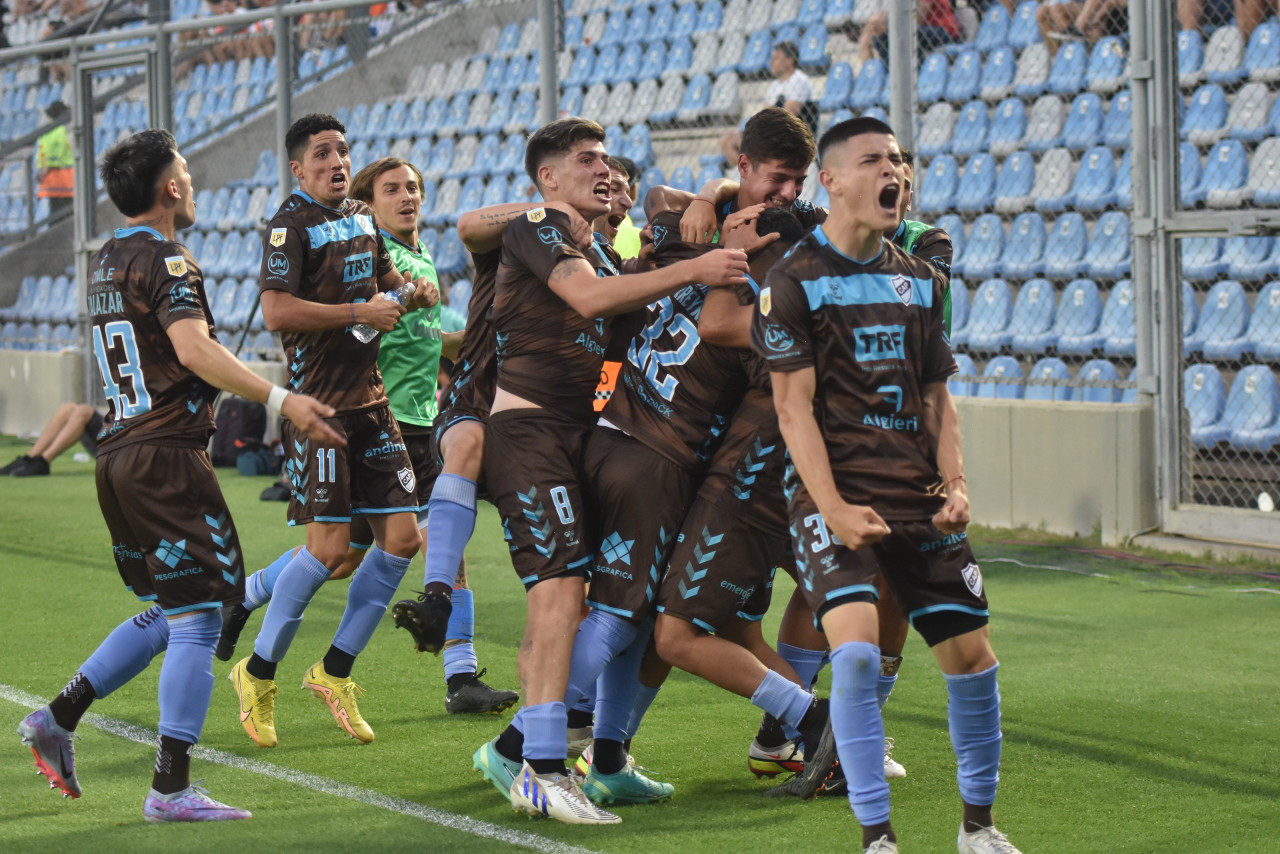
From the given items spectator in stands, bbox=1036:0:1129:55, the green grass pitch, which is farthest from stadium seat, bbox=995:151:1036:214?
the green grass pitch

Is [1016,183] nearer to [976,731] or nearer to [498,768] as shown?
[498,768]

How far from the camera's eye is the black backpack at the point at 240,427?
1315 cm

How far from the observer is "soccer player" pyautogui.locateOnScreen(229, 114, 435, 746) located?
511cm

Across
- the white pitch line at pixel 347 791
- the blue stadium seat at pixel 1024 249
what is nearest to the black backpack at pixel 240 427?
the blue stadium seat at pixel 1024 249

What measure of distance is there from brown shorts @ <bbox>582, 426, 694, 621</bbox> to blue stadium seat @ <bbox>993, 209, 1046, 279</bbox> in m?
7.35

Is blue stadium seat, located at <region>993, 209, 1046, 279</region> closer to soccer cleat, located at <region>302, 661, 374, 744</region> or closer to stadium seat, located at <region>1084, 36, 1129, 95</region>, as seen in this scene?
stadium seat, located at <region>1084, 36, 1129, 95</region>

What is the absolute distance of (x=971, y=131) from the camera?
11.7 metres

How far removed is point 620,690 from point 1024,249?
762 cm

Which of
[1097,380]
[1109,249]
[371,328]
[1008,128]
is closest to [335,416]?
[371,328]

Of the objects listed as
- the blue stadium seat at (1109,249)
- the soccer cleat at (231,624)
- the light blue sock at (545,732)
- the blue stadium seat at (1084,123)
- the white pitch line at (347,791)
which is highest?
the blue stadium seat at (1084,123)

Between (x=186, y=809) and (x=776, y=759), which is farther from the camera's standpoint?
(x=776, y=759)

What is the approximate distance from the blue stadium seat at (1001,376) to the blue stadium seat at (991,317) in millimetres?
147

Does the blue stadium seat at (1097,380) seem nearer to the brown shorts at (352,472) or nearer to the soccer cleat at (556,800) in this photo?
the brown shorts at (352,472)

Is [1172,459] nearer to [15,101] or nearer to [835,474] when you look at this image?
[835,474]
